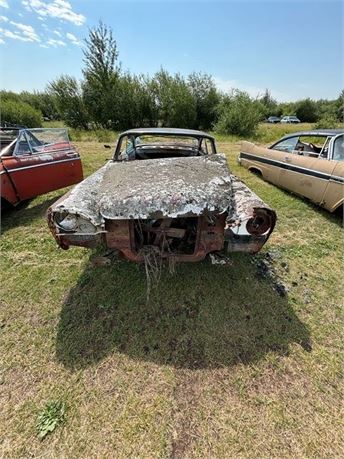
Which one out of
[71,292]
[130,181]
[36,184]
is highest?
[130,181]

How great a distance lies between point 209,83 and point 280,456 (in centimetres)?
2710

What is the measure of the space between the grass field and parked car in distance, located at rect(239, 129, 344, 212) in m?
1.44

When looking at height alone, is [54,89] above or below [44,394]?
above

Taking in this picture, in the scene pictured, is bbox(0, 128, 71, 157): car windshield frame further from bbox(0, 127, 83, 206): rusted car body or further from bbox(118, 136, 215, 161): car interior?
bbox(118, 136, 215, 161): car interior

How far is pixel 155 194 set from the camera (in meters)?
2.08

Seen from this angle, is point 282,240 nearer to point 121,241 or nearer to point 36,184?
point 121,241

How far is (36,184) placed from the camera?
4.30m

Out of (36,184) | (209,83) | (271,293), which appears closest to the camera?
(271,293)

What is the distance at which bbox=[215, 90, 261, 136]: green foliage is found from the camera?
19.1 m

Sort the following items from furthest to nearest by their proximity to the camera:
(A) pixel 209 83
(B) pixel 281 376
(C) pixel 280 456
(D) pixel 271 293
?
(A) pixel 209 83
(D) pixel 271 293
(B) pixel 281 376
(C) pixel 280 456

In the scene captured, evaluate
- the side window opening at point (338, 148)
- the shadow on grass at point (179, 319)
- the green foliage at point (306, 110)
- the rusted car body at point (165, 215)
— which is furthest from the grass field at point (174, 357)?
the green foliage at point (306, 110)

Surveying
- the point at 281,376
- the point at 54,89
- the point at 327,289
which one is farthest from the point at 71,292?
the point at 54,89

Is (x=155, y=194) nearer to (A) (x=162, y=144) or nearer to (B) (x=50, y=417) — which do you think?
(B) (x=50, y=417)

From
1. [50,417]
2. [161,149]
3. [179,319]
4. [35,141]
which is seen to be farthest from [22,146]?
[50,417]
